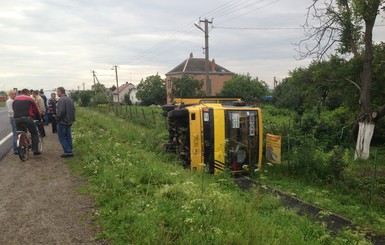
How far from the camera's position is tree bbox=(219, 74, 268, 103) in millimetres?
61144

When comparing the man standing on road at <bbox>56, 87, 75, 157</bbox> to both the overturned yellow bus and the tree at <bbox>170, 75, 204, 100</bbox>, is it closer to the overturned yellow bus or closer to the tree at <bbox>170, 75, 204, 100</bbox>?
the overturned yellow bus

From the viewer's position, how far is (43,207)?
16.7 feet

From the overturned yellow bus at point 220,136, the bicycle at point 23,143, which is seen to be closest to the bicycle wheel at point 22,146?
the bicycle at point 23,143

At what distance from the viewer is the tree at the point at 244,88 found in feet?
201

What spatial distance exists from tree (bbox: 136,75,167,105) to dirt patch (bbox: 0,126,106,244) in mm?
71632

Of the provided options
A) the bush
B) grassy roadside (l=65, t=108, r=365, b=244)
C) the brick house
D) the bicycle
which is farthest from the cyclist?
the brick house

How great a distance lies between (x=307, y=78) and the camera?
21.1 metres

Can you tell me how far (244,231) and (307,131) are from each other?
1508cm

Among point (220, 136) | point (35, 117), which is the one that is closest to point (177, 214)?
point (220, 136)

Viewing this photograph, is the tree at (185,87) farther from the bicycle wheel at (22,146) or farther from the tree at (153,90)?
the bicycle wheel at (22,146)

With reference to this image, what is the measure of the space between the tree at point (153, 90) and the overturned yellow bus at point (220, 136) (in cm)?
6864

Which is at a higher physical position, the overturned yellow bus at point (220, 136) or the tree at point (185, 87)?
the tree at point (185, 87)

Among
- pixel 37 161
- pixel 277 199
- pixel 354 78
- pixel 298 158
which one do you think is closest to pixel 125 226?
pixel 277 199

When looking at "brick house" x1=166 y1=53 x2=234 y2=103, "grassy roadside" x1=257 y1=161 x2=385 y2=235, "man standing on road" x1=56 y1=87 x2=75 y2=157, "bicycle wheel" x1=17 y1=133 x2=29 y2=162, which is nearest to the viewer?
"grassy roadside" x1=257 y1=161 x2=385 y2=235
